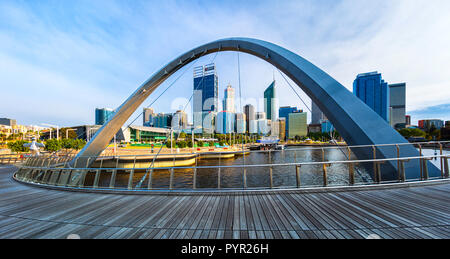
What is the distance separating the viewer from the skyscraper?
11819cm

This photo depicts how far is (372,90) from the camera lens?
235 ft

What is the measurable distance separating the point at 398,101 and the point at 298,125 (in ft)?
232

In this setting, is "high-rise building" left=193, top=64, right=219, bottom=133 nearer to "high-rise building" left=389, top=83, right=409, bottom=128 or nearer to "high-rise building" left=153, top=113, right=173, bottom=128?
"high-rise building" left=153, top=113, right=173, bottom=128

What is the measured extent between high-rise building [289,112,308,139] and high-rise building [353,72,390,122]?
5346 centimetres

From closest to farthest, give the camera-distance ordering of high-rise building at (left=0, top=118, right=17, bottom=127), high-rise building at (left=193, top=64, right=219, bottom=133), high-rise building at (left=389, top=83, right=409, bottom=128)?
high-rise building at (left=193, top=64, right=219, bottom=133)
high-rise building at (left=389, top=83, right=409, bottom=128)
high-rise building at (left=0, top=118, right=17, bottom=127)

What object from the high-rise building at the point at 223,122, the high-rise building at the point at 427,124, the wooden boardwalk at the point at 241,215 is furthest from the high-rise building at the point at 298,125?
the wooden boardwalk at the point at 241,215

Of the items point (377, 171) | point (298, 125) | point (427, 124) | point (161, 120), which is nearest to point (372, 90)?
point (427, 124)

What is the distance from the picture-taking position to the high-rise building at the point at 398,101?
118 m

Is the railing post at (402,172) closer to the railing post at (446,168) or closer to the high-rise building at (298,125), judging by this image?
the railing post at (446,168)

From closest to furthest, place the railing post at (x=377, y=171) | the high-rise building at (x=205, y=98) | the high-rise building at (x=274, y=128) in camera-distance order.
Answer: the railing post at (x=377, y=171) → the high-rise building at (x=205, y=98) → the high-rise building at (x=274, y=128)

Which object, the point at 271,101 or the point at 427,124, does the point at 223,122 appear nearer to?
the point at 271,101

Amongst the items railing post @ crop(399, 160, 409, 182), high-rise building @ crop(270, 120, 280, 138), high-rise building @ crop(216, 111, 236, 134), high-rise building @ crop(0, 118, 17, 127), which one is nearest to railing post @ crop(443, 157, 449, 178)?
railing post @ crop(399, 160, 409, 182)

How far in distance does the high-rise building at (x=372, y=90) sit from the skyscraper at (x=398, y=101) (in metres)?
49.6
